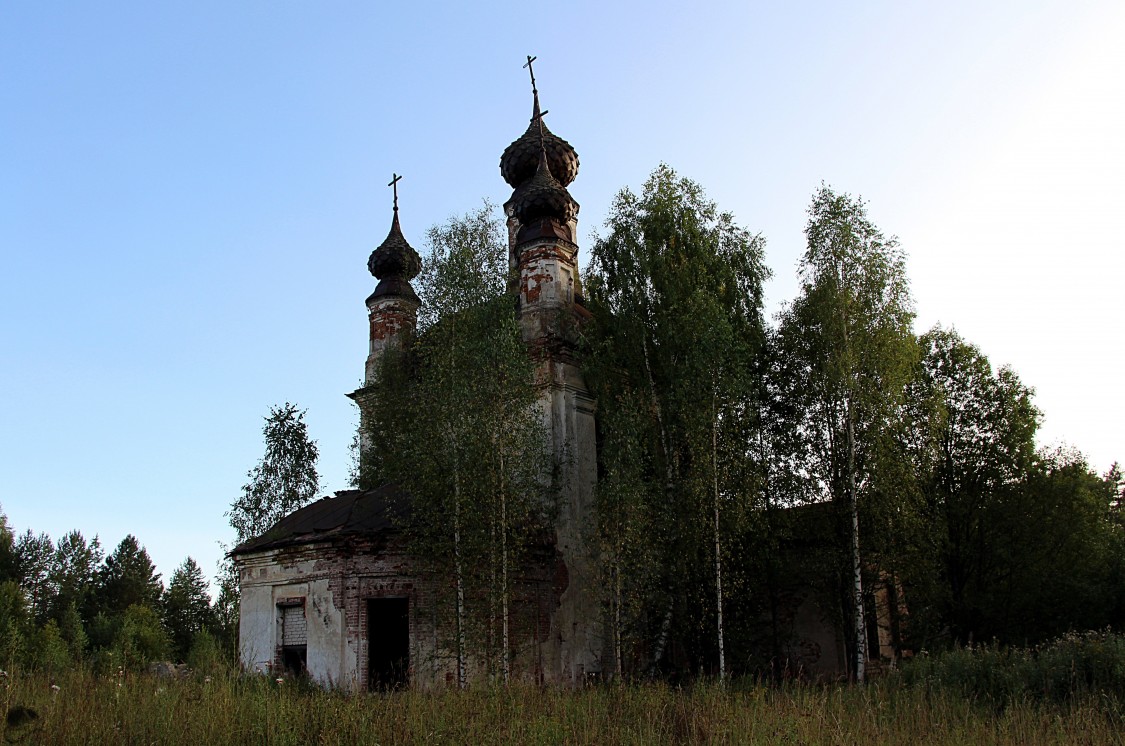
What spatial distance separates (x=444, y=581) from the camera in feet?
49.7

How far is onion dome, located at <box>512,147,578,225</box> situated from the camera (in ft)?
64.3

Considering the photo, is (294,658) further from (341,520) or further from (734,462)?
(734,462)

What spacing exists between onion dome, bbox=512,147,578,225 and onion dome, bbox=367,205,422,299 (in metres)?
4.68

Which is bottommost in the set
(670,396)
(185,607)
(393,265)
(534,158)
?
(185,607)

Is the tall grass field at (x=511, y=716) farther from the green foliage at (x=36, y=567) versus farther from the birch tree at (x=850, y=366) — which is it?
the green foliage at (x=36, y=567)

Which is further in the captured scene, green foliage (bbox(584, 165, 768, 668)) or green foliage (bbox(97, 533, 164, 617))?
green foliage (bbox(97, 533, 164, 617))

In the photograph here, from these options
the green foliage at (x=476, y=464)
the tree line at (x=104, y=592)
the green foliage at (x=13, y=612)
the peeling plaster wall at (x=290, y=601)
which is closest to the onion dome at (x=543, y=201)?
the green foliage at (x=476, y=464)

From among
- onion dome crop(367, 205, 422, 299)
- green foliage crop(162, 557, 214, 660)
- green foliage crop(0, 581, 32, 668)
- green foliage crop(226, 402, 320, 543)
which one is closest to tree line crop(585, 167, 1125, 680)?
onion dome crop(367, 205, 422, 299)

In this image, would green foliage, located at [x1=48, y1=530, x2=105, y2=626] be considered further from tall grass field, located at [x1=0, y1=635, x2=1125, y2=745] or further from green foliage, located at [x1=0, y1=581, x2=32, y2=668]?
tall grass field, located at [x1=0, y1=635, x2=1125, y2=745]

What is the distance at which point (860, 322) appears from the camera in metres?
17.1

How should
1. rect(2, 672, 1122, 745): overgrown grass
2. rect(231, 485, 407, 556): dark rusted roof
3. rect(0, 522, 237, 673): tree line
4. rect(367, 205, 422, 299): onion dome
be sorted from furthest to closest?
rect(0, 522, 237, 673): tree line, rect(367, 205, 422, 299): onion dome, rect(231, 485, 407, 556): dark rusted roof, rect(2, 672, 1122, 745): overgrown grass

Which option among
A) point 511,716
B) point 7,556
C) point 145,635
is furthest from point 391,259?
point 7,556

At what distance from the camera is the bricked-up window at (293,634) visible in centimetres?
1577

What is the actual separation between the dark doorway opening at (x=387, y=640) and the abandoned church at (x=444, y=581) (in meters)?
0.02
